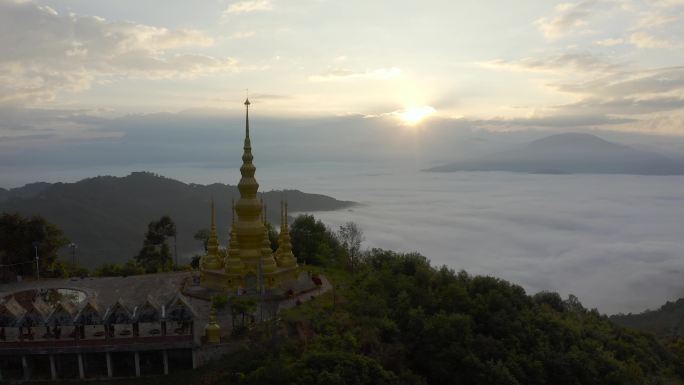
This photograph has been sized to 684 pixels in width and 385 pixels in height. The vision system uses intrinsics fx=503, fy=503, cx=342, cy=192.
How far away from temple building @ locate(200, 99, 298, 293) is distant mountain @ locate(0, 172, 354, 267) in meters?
49.3

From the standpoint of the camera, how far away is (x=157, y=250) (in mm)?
38219

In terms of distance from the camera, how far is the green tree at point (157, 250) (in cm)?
3653

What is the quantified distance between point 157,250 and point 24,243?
897cm

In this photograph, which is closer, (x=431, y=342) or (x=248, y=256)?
(x=431, y=342)

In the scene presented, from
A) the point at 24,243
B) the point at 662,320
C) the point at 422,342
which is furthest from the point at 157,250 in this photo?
the point at 662,320

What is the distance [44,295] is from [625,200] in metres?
200

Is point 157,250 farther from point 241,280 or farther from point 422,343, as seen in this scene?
point 422,343

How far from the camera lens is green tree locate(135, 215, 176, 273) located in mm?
36531

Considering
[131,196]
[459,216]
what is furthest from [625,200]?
[131,196]

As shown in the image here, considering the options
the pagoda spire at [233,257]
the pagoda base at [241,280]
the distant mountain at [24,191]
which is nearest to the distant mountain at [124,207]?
the distant mountain at [24,191]

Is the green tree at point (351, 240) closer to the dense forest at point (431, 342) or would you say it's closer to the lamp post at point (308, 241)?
the lamp post at point (308, 241)

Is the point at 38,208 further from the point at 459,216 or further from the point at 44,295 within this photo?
the point at 459,216

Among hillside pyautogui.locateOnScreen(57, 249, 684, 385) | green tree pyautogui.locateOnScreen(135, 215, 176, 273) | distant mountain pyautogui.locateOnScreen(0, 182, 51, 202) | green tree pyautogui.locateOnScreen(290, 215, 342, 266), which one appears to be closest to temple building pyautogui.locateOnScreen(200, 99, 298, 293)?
hillside pyautogui.locateOnScreen(57, 249, 684, 385)

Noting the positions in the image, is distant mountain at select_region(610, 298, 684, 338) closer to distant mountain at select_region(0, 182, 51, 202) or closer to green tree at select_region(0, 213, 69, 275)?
green tree at select_region(0, 213, 69, 275)
